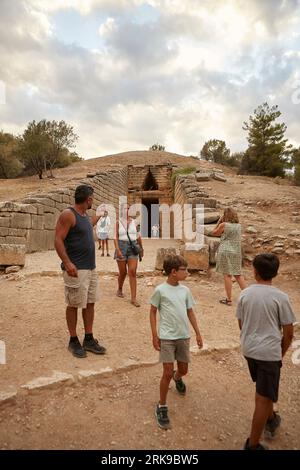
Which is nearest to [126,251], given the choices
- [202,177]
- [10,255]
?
[10,255]

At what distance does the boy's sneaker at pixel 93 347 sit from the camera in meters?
3.37

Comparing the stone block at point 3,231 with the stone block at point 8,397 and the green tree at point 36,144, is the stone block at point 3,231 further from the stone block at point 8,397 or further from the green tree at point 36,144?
the green tree at point 36,144

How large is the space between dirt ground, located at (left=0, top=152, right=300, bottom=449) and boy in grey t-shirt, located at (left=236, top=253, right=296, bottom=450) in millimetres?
433

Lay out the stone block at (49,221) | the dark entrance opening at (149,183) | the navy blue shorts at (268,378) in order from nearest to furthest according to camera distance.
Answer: the navy blue shorts at (268,378) < the stone block at (49,221) < the dark entrance opening at (149,183)

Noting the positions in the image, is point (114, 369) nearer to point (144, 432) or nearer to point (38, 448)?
point (144, 432)

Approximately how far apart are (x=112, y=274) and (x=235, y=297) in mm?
2549

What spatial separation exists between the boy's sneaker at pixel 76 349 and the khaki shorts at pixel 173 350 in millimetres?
1121

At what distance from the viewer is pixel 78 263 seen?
10.7 ft

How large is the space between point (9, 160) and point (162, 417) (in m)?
25.2

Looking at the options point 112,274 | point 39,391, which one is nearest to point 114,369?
point 39,391

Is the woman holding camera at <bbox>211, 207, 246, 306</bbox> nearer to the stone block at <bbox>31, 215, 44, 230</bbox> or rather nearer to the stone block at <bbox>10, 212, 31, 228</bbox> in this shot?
the stone block at <bbox>10, 212, 31, 228</bbox>

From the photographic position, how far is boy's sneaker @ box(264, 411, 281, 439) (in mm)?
2432

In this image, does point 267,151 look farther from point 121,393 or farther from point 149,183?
point 121,393

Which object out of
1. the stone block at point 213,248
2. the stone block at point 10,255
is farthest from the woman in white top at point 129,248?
the stone block at point 10,255
